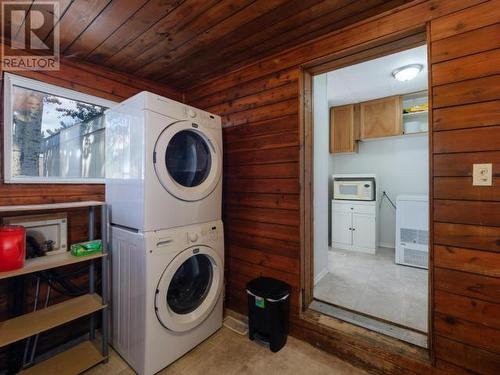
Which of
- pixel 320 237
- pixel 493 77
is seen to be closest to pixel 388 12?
pixel 493 77

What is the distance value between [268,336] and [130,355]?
3.04 feet

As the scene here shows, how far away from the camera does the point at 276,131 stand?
1927 millimetres

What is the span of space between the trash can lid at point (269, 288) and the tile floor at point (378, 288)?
2.27ft

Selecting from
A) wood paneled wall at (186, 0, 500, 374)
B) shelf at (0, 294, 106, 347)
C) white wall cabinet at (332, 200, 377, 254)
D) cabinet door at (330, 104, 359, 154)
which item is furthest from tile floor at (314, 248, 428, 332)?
shelf at (0, 294, 106, 347)

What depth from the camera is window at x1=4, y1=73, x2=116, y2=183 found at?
64.4 inches

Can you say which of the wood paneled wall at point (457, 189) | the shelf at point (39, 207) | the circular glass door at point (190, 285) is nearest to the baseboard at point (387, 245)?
the wood paneled wall at point (457, 189)

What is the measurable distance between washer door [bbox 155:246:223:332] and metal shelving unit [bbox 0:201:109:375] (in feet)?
1.52

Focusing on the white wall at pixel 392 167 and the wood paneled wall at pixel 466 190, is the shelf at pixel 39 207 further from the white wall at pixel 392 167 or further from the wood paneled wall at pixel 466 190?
the white wall at pixel 392 167

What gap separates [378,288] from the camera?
8.27ft

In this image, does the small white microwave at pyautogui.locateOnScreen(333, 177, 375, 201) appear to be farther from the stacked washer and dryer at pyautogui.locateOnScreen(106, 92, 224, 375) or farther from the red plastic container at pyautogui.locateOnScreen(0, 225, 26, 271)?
the red plastic container at pyautogui.locateOnScreen(0, 225, 26, 271)

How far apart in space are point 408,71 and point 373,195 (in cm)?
172

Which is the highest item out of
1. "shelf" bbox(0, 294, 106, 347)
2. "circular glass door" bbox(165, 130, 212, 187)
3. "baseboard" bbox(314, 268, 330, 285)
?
"circular glass door" bbox(165, 130, 212, 187)

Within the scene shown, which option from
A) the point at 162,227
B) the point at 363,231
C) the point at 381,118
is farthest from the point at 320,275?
the point at 381,118

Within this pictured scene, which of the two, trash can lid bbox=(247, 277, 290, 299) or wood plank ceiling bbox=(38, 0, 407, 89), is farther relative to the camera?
trash can lid bbox=(247, 277, 290, 299)
